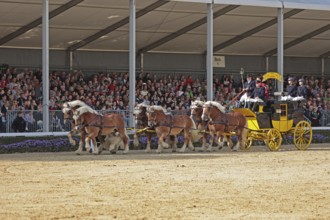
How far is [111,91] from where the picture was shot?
109 feet

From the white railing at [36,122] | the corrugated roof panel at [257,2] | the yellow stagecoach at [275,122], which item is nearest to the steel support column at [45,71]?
the white railing at [36,122]

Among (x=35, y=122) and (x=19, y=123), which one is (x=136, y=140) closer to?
(x=35, y=122)

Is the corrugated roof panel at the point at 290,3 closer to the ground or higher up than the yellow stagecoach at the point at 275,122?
higher up

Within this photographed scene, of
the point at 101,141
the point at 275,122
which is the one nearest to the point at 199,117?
the point at 275,122

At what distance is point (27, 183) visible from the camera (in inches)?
622

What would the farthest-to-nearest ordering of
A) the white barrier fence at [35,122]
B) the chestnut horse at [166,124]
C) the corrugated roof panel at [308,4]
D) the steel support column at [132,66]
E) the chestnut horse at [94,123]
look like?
the corrugated roof panel at [308,4]
the steel support column at [132,66]
the white barrier fence at [35,122]
the chestnut horse at [166,124]
the chestnut horse at [94,123]

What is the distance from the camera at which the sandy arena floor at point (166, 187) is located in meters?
12.0

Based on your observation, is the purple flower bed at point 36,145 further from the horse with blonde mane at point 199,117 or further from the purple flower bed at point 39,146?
the horse with blonde mane at point 199,117

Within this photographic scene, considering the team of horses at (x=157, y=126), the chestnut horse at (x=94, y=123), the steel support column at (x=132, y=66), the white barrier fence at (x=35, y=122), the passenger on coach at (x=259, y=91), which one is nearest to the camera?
the chestnut horse at (x=94, y=123)

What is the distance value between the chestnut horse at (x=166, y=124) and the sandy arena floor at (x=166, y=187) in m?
2.93

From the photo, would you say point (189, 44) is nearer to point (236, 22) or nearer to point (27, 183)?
point (236, 22)

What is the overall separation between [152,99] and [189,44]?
17.9 feet

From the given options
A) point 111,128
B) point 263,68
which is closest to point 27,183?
point 111,128

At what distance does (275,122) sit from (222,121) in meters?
1.52
